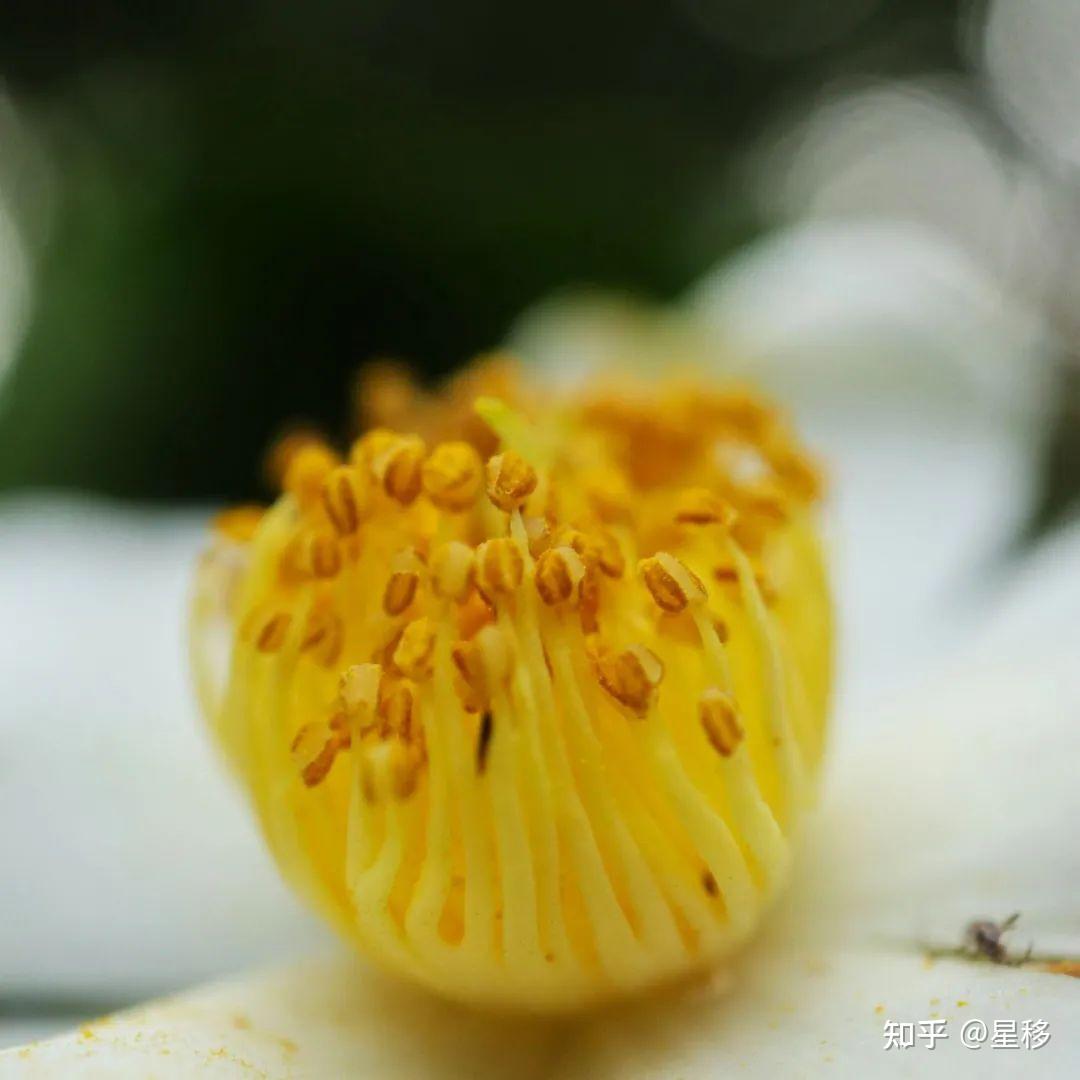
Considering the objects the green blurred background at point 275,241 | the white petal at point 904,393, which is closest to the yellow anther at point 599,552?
the white petal at point 904,393

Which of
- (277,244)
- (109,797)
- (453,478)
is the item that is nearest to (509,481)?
(453,478)

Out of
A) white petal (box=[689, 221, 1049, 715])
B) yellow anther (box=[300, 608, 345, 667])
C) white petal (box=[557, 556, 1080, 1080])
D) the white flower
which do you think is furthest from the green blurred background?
yellow anther (box=[300, 608, 345, 667])

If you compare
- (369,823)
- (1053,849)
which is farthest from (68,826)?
(1053,849)

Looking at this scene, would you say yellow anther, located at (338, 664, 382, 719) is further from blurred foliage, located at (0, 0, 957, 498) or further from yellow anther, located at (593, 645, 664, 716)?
blurred foliage, located at (0, 0, 957, 498)

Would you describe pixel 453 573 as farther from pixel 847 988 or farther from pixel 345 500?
pixel 847 988

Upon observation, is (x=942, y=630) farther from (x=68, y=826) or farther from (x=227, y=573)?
(x=68, y=826)

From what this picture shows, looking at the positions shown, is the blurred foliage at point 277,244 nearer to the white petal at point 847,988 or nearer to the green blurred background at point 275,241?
the green blurred background at point 275,241
